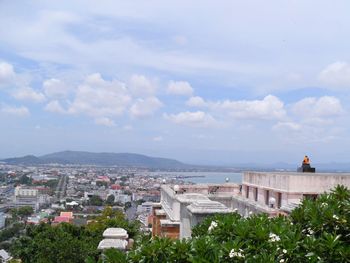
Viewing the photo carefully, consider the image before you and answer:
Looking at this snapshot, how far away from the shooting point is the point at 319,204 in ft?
18.4

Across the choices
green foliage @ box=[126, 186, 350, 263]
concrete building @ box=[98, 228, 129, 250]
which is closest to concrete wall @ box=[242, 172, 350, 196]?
concrete building @ box=[98, 228, 129, 250]

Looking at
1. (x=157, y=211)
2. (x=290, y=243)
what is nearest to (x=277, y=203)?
(x=157, y=211)

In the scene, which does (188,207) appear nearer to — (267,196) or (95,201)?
(267,196)

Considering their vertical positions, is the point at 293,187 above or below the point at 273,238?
above

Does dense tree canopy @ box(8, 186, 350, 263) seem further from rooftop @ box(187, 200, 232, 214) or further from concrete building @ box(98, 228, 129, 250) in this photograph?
concrete building @ box(98, 228, 129, 250)

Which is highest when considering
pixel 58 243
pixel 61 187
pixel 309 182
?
pixel 309 182

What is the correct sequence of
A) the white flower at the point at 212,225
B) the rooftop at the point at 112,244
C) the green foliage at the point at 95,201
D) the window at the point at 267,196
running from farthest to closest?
the green foliage at the point at 95,201 < the window at the point at 267,196 < the rooftop at the point at 112,244 < the white flower at the point at 212,225

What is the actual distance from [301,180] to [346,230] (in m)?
6.69

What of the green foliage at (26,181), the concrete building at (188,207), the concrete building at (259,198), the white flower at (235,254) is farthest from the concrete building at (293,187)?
the green foliage at (26,181)

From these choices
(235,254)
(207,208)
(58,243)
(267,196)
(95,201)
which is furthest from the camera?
(95,201)

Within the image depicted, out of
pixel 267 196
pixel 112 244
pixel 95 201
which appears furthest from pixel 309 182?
pixel 95 201

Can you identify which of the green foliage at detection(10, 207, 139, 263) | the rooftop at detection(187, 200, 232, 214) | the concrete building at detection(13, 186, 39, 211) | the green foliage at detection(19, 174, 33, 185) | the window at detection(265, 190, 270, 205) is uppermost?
the rooftop at detection(187, 200, 232, 214)

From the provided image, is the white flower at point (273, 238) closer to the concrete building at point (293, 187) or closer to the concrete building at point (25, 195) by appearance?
the concrete building at point (293, 187)

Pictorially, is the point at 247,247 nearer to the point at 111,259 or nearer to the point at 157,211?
the point at 111,259
